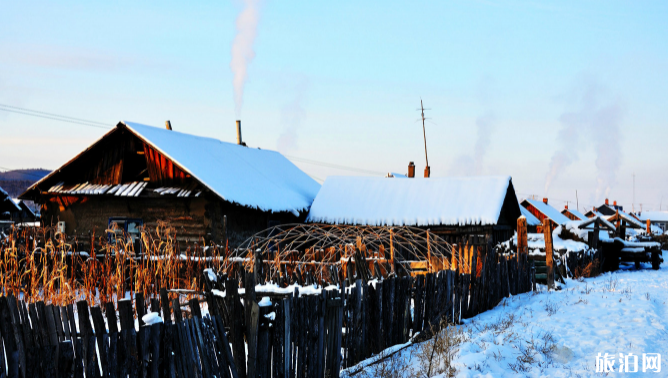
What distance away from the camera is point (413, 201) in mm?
20125

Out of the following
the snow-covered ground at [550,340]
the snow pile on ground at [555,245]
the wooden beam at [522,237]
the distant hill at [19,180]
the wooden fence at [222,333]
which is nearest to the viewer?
the wooden fence at [222,333]

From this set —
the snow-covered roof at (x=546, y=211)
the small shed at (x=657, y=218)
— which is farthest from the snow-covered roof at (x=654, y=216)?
the snow-covered roof at (x=546, y=211)

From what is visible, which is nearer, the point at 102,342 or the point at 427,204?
the point at 102,342

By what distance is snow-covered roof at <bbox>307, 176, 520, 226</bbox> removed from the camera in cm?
1875

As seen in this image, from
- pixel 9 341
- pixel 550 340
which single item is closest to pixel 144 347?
pixel 9 341

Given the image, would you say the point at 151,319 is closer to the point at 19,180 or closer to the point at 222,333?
the point at 222,333

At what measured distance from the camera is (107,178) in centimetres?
1766

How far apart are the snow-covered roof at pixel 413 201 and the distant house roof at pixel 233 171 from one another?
1266 millimetres

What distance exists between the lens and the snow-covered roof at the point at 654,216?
103 meters

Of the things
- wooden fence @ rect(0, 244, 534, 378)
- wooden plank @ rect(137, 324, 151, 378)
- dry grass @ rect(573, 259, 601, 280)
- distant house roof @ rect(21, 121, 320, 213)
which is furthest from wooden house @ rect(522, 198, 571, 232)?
wooden plank @ rect(137, 324, 151, 378)

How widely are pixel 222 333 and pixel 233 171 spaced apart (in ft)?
48.8

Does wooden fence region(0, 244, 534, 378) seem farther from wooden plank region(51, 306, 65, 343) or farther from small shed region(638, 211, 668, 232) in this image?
small shed region(638, 211, 668, 232)

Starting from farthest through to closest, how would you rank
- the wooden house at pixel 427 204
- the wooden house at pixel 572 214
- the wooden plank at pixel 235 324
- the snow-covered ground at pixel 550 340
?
1. the wooden house at pixel 572 214
2. the wooden house at pixel 427 204
3. the snow-covered ground at pixel 550 340
4. the wooden plank at pixel 235 324

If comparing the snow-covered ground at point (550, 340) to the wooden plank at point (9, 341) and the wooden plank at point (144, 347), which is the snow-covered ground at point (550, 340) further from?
the wooden plank at point (9, 341)
